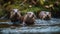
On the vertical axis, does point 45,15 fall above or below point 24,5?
below

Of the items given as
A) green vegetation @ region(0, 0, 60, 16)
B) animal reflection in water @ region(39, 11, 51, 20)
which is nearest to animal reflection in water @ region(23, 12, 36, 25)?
animal reflection in water @ region(39, 11, 51, 20)

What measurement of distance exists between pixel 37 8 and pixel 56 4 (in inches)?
75.0

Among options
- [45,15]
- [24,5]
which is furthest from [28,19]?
[24,5]

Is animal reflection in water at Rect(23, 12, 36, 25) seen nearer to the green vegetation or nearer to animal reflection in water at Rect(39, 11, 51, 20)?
animal reflection in water at Rect(39, 11, 51, 20)

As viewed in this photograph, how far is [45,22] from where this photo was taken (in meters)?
20.6

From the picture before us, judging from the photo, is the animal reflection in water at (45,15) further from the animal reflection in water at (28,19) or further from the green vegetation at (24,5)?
the animal reflection in water at (28,19)

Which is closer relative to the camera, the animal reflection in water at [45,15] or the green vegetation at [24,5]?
the animal reflection in water at [45,15]

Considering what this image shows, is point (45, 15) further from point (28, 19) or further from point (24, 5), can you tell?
point (24, 5)

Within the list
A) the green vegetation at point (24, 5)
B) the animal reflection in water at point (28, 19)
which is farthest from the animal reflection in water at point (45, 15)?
the animal reflection in water at point (28, 19)

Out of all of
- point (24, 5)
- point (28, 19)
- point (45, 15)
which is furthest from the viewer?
point (24, 5)

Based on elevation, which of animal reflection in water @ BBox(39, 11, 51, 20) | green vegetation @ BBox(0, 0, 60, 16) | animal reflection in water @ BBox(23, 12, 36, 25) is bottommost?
animal reflection in water @ BBox(23, 12, 36, 25)

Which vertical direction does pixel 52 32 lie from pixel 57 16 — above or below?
below

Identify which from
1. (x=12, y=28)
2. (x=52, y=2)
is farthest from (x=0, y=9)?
(x=12, y=28)

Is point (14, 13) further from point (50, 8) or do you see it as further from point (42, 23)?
point (50, 8)
